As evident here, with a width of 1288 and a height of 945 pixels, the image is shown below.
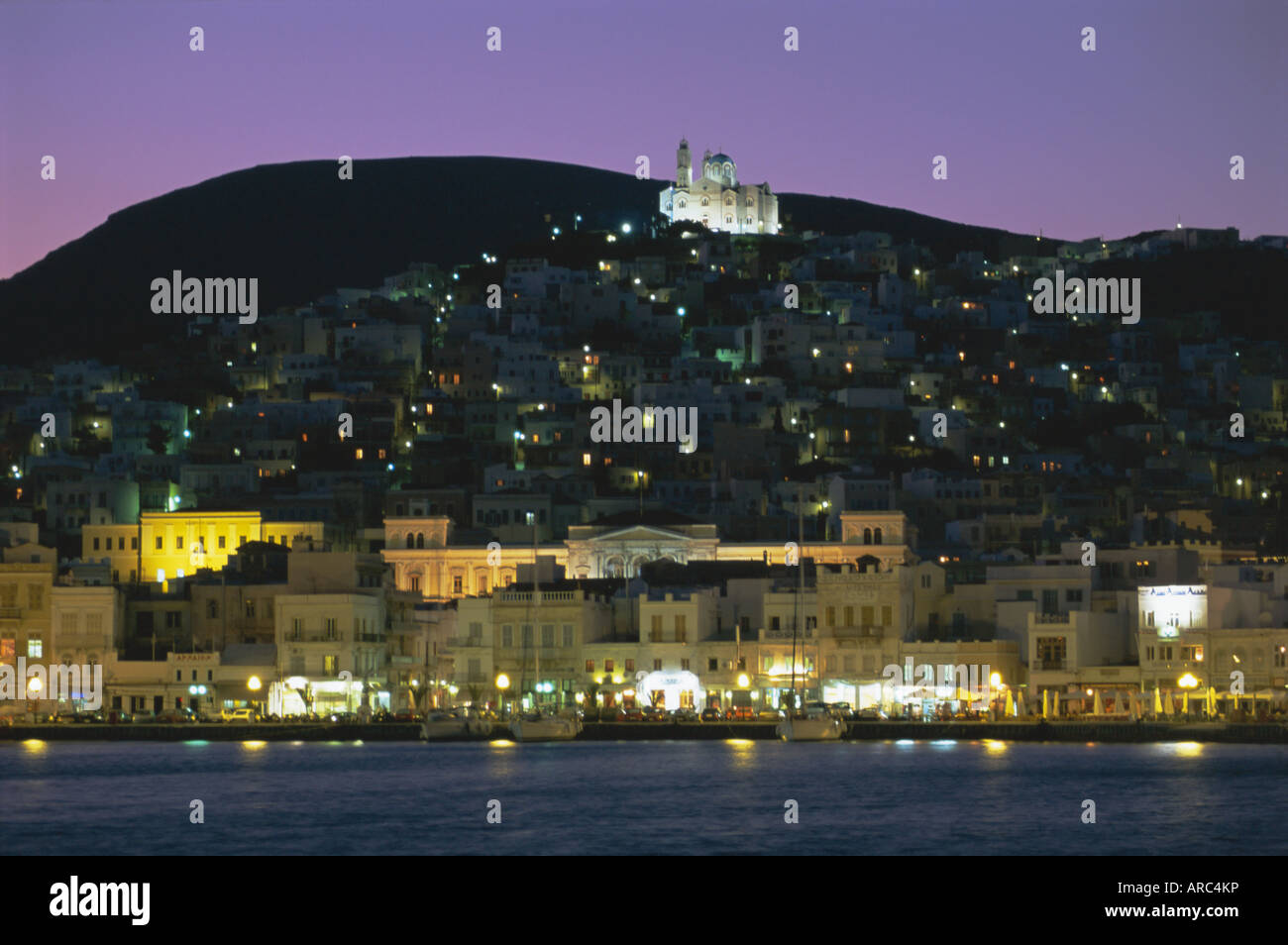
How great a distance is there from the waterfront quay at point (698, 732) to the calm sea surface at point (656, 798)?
3.58ft

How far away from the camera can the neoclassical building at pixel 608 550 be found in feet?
394

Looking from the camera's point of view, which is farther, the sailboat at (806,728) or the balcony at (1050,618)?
the balcony at (1050,618)

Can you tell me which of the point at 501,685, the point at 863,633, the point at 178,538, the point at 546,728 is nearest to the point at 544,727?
the point at 546,728

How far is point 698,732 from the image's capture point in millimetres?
91375

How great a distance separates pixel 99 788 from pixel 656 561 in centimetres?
4766

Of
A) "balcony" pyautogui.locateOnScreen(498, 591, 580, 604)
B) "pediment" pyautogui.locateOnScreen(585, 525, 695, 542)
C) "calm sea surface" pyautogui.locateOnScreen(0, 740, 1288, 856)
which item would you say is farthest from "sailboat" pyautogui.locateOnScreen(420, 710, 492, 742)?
"pediment" pyautogui.locateOnScreen(585, 525, 695, 542)

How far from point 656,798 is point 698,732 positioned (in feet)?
87.4

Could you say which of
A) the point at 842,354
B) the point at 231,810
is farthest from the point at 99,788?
the point at 842,354

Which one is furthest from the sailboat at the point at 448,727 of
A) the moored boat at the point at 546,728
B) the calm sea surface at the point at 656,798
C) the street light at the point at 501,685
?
the street light at the point at 501,685

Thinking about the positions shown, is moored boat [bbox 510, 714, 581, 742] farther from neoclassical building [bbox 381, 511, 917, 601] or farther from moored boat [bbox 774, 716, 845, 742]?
neoclassical building [bbox 381, 511, 917, 601]

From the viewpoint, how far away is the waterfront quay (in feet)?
286

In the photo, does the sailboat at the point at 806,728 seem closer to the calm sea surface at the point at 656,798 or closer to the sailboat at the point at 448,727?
the calm sea surface at the point at 656,798

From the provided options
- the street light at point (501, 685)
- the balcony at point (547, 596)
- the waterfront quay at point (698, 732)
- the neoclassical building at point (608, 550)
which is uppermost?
the neoclassical building at point (608, 550)
